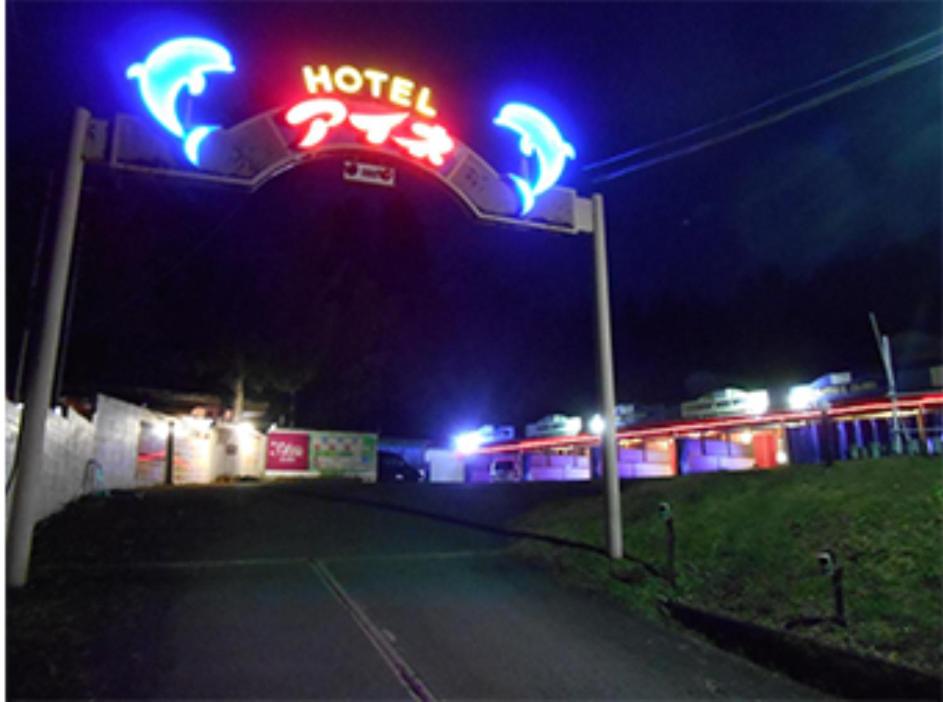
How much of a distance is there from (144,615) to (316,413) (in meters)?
34.4

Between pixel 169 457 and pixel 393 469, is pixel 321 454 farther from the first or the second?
pixel 169 457

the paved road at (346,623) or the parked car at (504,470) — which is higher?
the parked car at (504,470)

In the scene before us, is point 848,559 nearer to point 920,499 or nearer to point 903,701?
point 920,499

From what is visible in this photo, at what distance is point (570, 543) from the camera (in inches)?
353

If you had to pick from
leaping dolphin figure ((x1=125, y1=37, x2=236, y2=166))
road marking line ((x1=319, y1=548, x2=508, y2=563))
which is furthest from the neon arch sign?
road marking line ((x1=319, y1=548, x2=508, y2=563))

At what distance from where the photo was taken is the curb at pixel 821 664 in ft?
15.0

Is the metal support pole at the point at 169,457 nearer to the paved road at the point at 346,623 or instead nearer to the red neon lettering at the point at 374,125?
the paved road at the point at 346,623

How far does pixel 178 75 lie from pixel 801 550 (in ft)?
32.8

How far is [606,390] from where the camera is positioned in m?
9.12

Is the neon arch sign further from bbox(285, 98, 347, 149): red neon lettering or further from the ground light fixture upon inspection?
the ground light fixture

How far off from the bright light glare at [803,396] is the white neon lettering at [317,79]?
22353mm

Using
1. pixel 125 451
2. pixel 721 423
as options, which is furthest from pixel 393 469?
pixel 721 423

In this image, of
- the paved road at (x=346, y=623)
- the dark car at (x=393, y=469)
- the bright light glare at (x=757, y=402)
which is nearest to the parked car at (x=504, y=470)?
the dark car at (x=393, y=469)

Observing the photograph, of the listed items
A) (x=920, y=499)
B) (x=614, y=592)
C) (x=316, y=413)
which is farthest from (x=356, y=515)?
(x=316, y=413)
